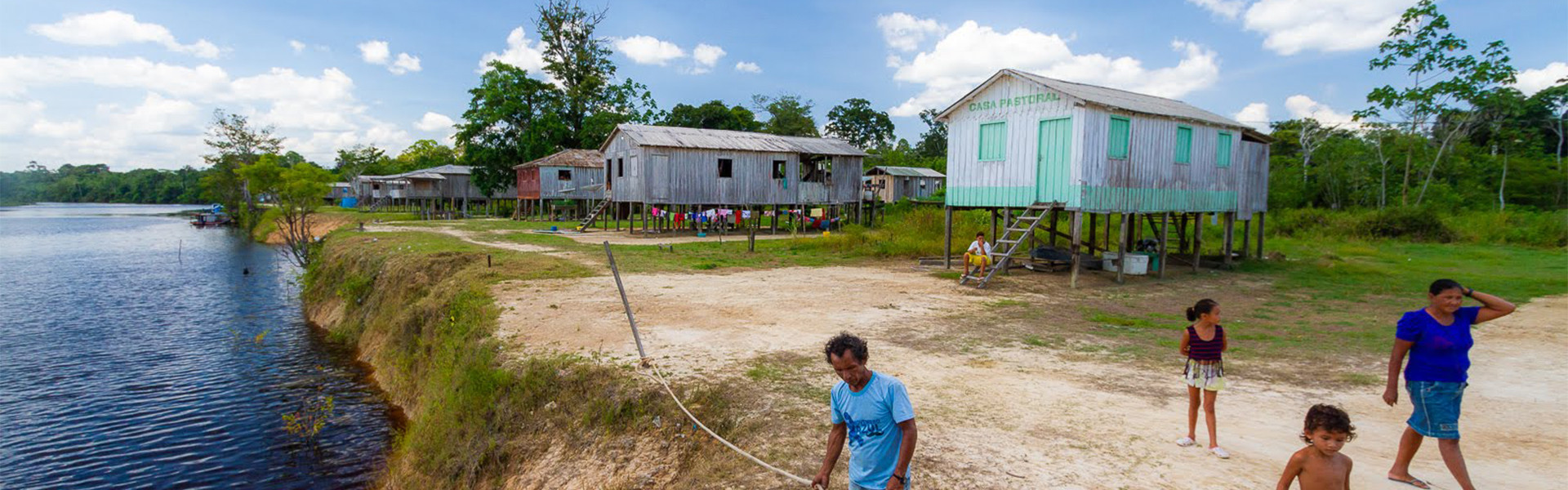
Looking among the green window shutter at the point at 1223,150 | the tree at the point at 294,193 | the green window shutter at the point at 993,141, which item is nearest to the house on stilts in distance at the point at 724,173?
the tree at the point at 294,193

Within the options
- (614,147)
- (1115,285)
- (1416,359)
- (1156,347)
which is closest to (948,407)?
(1416,359)

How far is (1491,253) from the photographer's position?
996 inches

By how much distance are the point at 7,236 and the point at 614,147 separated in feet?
167

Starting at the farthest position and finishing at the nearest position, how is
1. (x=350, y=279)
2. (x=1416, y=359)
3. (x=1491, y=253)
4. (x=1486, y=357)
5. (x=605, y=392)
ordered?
1. (x=1491, y=253)
2. (x=350, y=279)
3. (x=1486, y=357)
4. (x=605, y=392)
5. (x=1416, y=359)

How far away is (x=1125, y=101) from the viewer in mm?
17906

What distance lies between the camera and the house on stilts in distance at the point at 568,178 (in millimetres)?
41500

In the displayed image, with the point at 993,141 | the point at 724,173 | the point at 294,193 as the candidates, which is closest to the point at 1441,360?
the point at 993,141

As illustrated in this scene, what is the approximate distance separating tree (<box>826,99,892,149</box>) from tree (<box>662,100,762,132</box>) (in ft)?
69.5

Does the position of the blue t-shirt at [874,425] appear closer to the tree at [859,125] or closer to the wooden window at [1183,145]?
the wooden window at [1183,145]

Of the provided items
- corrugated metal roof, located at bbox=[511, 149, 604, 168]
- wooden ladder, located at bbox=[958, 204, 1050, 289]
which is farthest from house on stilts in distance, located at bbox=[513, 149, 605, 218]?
wooden ladder, located at bbox=[958, 204, 1050, 289]

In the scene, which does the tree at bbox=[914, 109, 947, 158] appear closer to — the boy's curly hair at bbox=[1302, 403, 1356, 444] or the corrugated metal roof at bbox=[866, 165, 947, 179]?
the corrugated metal roof at bbox=[866, 165, 947, 179]

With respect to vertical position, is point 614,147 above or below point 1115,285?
above

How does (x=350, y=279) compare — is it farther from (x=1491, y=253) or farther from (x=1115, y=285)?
(x=1491, y=253)

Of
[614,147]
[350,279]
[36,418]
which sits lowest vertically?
[36,418]
